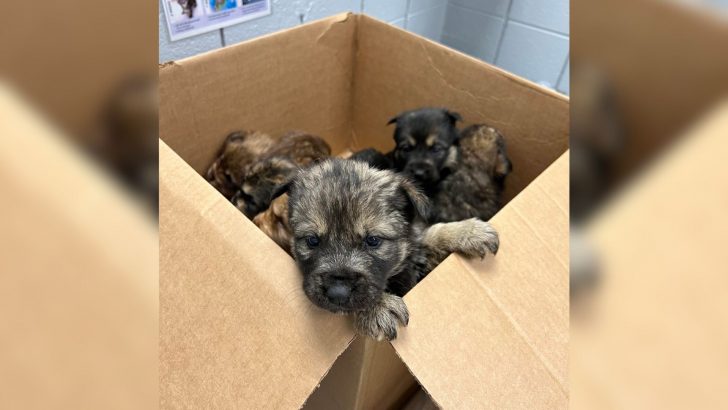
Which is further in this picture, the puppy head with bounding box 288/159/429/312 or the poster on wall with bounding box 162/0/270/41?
the poster on wall with bounding box 162/0/270/41

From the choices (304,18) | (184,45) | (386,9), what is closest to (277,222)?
(184,45)

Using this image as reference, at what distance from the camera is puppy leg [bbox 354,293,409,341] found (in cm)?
117

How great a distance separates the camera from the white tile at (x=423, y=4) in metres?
3.59

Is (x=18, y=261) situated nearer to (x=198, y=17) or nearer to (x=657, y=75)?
(x=657, y=75)

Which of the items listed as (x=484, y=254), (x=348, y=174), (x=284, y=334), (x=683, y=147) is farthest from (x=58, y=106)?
(x=348, y=174)

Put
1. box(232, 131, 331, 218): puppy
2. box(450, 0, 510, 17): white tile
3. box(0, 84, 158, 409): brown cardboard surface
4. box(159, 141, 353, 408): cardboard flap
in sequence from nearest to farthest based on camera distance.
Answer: box(0, 84, 158, 409): brown cardboard surface < box(159, 141, 353, 408): cardboard flap < box(232, 131, 331, 218): puppy < box(450, 0, 510, 17): white tile

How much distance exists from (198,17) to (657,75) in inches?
92.3

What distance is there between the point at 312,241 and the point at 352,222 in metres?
0.15

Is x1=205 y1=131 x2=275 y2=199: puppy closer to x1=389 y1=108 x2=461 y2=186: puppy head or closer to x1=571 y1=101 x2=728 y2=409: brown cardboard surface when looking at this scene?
x1=389 y1=108 x2=461 y2=186: puppy head

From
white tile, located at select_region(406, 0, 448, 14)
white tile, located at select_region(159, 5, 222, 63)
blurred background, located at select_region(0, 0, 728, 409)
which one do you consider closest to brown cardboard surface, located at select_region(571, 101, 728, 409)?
blurred background, located at select_region(0, 0, 728, 409)

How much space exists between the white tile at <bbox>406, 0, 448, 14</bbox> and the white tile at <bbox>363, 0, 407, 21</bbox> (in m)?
0.10

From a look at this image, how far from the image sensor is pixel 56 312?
31 centimetres

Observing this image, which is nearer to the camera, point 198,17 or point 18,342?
point 18,342

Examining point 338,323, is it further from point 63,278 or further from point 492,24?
point 492,24
